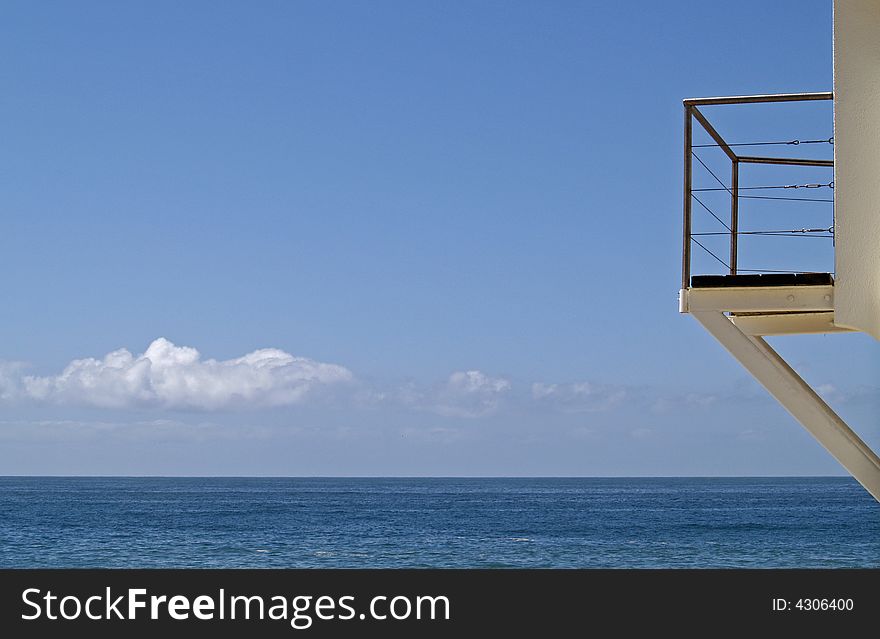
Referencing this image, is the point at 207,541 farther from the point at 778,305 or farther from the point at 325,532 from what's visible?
the point at 778,305

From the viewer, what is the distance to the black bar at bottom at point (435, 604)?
17.0 meters

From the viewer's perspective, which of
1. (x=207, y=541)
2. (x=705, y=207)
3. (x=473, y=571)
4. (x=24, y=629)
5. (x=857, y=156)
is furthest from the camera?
(x=207, y=541)

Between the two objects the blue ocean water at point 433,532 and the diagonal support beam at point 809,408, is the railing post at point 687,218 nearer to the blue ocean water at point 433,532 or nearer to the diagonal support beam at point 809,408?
the diagonal support beam at point 809,408

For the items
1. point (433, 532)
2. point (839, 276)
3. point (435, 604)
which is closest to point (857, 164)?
point (839, 276)

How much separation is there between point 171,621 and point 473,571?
24172 mm

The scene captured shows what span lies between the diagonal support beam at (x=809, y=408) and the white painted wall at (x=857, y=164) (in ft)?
1.25

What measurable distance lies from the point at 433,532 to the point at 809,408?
50827mm

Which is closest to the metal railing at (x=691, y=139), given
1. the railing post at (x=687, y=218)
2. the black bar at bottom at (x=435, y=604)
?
the railing post at (x=687, y=218)

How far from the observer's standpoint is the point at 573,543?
50719 mm

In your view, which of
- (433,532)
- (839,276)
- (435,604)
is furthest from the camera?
(433,532)

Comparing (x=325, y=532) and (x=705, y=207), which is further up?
(x=705, y=207)

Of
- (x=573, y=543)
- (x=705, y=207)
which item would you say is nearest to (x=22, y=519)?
(x=573, y=543)

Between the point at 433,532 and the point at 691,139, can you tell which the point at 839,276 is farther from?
the point at 433,532

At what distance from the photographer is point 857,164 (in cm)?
502
